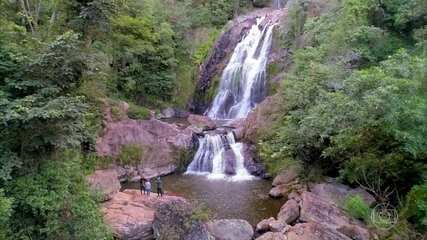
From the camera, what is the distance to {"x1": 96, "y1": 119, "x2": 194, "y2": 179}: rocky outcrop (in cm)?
2742

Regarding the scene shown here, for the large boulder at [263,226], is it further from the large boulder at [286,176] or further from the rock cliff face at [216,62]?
the rock cliff face at [216,62]

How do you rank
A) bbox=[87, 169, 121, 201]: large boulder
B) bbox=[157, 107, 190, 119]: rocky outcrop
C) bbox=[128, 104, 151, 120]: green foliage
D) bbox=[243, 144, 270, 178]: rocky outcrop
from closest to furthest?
1. bbox=[87, 169, 121, 201]: large boulder
2. bbox=[243, 144, 270, 178]: rocky outcrop
3. bbox=[128, 104, 151, 120]: green foliage
4. bbox=[157, 107, 190, 119]: rocky outcrop

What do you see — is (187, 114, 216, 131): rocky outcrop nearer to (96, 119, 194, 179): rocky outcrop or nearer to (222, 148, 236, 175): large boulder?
(96, 119, 194, 179): rocky outcrop

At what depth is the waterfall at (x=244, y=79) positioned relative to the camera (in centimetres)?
3616

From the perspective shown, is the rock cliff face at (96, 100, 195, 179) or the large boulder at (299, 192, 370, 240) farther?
the rock cliff face at (96, 100, 195, 179)

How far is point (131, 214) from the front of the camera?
18078mm

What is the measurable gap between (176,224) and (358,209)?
7417mm

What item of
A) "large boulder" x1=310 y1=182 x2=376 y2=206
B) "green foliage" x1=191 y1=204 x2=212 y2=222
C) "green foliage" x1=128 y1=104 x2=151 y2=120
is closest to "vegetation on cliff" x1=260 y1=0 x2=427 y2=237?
"large boulder" x1=310 y1=182 x2=376 y2=206

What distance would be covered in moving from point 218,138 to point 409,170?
1354 cm

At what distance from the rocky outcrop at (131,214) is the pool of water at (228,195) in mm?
2759

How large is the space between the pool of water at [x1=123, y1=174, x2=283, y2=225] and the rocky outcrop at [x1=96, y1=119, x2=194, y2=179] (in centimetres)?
116

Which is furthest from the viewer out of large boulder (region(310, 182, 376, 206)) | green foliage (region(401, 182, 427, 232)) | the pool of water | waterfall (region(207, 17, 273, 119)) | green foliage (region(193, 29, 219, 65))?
green foliage (region(193, 29, 219, 65))

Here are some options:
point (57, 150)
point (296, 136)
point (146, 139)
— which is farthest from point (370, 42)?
point (57, 150)

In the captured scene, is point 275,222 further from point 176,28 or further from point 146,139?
point 176,28
